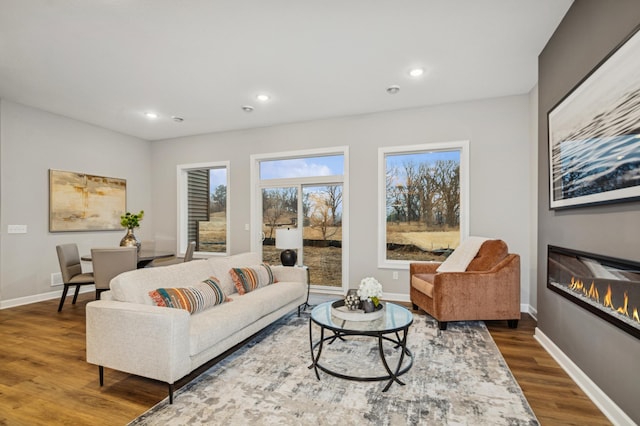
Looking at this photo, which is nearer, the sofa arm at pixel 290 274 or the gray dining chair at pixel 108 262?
the gray dining chair at pixel 108 262

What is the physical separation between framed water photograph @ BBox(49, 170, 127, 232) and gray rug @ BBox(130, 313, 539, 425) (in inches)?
158

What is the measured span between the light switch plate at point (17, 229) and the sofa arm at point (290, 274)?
3662mm

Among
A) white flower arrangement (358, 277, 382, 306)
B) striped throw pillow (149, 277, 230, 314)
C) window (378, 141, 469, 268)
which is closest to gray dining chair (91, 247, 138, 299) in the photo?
striped throw pillow (149, 277, 230, 314)

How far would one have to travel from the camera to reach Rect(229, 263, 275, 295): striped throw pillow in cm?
336

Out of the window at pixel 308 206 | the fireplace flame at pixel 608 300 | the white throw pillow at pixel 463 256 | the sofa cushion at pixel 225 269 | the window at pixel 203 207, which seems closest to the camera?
the fireplace flame at pixel 608 300

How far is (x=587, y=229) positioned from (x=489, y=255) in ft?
4.78

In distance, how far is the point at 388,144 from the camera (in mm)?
4730

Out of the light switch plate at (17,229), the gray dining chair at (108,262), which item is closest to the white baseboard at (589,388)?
the gray dining chair at (108,262)

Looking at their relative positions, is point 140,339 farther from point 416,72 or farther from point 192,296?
point 416,72

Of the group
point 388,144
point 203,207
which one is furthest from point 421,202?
point 203,207

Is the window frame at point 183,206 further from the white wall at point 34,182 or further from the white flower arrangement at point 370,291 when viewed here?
the white flower arrangement at point 370,291

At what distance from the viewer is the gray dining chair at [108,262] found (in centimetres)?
379

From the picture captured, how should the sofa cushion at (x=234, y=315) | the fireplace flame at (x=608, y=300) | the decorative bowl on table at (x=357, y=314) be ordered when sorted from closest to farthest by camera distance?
the fireplace flame at (x=608, y=300)
the sofa cushion at (x=234, y=315)
the decorative bowl on table at (x=357, y=314)

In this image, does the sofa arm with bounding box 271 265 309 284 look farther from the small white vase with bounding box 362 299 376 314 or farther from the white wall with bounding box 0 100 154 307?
the white wall with bounding box 0 100 154 307
